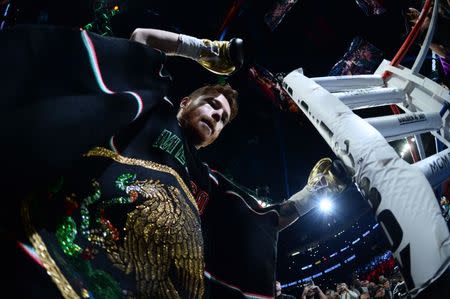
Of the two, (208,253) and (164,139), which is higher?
(164,139)

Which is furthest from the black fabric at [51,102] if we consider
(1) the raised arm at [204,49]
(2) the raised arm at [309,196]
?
(2) the raised arm at [309,196]

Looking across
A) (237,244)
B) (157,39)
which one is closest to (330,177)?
(237,244)

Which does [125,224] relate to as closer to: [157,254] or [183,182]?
[157,254]

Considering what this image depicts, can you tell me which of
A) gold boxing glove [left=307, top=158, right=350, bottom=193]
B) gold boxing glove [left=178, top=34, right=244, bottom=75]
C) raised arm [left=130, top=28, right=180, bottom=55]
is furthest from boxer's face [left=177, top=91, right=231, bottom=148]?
gold boxing glove [left=307, top=158, right=350, bottom=193]

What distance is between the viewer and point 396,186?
109cm

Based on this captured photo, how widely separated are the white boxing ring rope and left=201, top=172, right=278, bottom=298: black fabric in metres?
0.65

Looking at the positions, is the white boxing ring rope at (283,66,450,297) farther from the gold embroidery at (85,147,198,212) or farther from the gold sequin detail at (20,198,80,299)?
the gold sequin detail at (20,198,80,299)

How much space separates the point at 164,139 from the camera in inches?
46.4

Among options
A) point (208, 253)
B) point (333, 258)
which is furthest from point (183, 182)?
point (333, 258)

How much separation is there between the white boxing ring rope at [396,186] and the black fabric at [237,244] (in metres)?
0.65

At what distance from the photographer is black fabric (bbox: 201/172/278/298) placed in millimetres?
1457

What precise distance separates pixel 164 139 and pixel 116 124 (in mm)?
328

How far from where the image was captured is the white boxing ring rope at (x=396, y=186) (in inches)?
36.9

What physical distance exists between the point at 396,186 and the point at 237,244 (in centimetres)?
88
